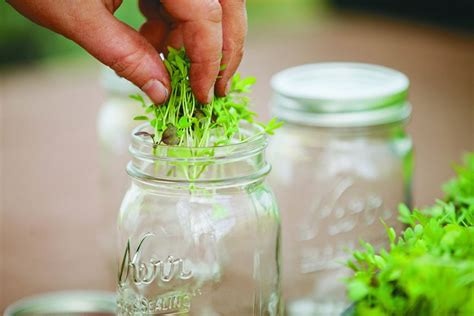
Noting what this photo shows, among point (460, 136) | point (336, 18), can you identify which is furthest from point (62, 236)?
point (336, 18)

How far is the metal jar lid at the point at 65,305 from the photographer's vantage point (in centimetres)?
91

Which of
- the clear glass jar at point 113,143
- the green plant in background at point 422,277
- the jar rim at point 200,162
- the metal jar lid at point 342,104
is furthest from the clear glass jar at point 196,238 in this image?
the clear glass jar at point 113,143

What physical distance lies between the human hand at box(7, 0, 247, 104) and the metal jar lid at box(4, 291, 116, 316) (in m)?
0.35

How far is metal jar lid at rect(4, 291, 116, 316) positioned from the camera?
3.00 ft

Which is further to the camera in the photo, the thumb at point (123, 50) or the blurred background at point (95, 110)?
the blurred background at point (95, 110)

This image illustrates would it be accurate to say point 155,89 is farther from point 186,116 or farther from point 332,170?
point 332,170

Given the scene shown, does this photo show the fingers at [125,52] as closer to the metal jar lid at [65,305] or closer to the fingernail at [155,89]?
the fingernail at [155,89]

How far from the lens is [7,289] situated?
3.36 ft

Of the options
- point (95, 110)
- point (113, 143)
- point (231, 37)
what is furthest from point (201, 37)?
point (95, 110)

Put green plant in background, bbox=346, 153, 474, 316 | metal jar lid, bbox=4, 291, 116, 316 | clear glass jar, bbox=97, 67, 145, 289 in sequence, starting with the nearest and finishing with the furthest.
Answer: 1. green plant in background, bbox=346, 153, 474, 316
2. metal jar lid, bbox=4, 291, 116, 316
3. clear glass jar, bbox=97, 67, 145, 289

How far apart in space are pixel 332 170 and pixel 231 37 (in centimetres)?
38

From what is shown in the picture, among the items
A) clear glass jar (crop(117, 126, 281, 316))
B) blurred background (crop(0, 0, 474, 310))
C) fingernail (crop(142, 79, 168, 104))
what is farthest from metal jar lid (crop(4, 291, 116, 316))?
fingernail (crop(142, 79, 168, 104))

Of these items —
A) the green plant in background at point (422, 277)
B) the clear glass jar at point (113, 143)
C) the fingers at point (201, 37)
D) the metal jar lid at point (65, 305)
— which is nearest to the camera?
the green plant in background at point (422, 277)

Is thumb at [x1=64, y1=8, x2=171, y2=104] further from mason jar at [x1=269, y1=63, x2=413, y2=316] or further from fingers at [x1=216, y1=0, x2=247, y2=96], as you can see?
mason jar at [x1=269, y1=63, x2=413, y2=316]
